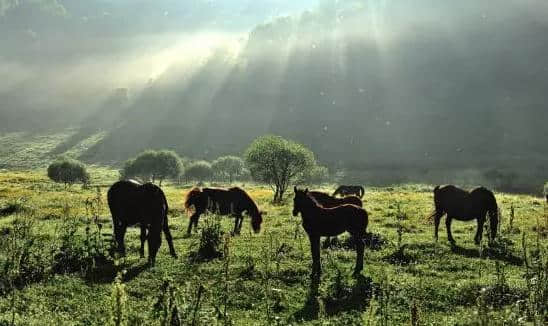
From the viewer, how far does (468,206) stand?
2166 cm

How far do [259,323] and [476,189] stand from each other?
15.3 m

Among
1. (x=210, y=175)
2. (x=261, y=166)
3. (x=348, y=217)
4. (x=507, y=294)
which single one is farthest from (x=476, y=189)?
(x=210, y=175)

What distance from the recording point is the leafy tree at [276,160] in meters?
57.8

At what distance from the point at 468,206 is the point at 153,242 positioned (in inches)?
601

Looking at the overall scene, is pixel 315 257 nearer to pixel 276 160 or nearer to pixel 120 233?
pixel 120 233

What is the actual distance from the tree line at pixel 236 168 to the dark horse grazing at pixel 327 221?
3170 centimetres

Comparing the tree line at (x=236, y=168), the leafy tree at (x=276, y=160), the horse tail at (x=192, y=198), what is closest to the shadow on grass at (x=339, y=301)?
the horse tail at (x=192, y=198)

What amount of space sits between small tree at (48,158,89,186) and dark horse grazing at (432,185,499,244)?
102 metres

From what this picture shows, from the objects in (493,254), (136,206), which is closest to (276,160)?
(493,254)

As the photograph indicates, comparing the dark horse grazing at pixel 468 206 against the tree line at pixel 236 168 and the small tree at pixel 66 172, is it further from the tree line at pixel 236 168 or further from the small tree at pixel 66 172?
the small tree at pixel 66 172

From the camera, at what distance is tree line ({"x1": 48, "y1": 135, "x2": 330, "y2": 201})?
5812 cm

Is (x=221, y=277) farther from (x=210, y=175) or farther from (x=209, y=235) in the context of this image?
(x=210, y=175)

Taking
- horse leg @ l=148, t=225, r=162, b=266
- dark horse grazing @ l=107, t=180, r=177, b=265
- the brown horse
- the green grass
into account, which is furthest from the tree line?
the green grass

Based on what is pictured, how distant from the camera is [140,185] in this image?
57.6 feet
